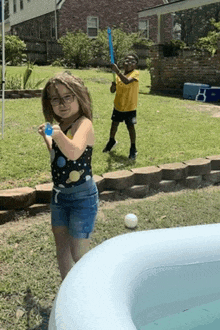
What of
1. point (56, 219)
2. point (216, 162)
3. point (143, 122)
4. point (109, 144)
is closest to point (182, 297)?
point (56, 219)

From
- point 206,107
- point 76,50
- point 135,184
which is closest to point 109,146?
point 135,184

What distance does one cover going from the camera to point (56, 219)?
2570 mm

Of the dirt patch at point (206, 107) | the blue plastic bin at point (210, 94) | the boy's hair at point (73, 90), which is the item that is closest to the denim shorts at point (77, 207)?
the boy's hair at point (73, 90)

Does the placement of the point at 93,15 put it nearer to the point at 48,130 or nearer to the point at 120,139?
the point at 120,139

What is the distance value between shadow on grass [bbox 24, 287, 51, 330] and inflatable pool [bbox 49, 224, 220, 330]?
0.53 metres

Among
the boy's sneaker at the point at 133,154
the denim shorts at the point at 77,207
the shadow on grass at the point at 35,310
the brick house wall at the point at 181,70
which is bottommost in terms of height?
the shadow on grass at the point at 35,310

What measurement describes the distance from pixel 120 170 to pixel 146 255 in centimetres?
258

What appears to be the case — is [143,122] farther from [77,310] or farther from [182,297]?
[77,310]

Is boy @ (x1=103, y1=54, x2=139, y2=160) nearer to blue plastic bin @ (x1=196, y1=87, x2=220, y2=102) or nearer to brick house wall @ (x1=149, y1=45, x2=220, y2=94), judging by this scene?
blue plastic bin @ (x1=196, y1=87, x2=220, y2=102)

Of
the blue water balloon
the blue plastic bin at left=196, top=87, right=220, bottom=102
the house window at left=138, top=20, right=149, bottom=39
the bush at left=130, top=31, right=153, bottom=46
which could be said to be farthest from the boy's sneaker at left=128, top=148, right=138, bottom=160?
the house window at left=138, top=20, right=149, bottom=39

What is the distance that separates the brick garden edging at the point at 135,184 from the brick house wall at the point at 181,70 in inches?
334

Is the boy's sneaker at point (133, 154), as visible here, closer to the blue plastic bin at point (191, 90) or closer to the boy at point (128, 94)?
the boy at point (128, 94)

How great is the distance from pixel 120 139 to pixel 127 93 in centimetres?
131

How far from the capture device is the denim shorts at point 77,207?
8.11 ft
